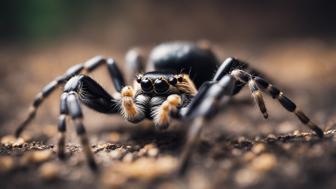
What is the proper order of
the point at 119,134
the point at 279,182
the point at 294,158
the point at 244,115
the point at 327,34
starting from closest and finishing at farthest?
the point at 279,182, the point at 294,158, the point at 119,134, the point at 244,115, the point at 327,34

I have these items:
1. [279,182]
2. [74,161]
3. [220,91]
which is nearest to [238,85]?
[220,91]

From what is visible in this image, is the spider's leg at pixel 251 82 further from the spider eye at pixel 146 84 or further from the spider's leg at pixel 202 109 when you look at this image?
the spider eye at pixel 146 84

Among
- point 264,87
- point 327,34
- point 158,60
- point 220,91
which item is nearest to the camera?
point 220,91

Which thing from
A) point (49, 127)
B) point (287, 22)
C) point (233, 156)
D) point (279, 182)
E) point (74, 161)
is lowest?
point (279, 182)

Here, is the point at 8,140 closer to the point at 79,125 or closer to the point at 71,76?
the point at 71,76

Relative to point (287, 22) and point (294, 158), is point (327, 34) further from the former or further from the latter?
point (294, 158)

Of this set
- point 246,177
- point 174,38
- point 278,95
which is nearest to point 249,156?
point 246,177

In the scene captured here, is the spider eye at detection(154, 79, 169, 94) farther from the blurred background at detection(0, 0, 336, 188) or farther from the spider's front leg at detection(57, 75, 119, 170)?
the blurred background at detection(0, 0, 336, 188)

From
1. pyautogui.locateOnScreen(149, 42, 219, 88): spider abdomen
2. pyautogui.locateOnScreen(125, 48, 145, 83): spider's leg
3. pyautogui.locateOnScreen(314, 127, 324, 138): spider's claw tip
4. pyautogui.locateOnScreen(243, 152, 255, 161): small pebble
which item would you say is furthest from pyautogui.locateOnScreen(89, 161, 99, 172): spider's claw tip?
pyautogui.locateOnScreen(125, 48, 145, 83): spider's leg
